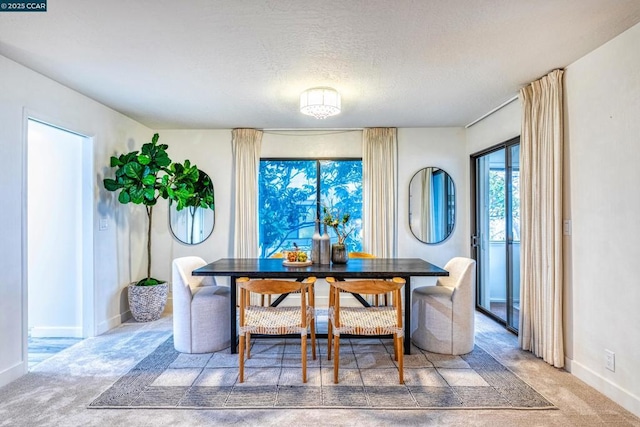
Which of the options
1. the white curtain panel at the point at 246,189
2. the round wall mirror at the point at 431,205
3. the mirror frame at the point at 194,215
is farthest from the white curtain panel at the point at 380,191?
the mirror frame at the point at 194,215

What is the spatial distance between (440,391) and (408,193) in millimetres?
2884

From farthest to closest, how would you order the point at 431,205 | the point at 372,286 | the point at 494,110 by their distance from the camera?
the point at 431,205
the point at 494,110
the point at 372,286

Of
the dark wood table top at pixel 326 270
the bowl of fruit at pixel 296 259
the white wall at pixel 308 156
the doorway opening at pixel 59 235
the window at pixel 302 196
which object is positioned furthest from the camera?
the window at pixel 302 196

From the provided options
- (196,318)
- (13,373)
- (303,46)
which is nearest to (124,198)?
(196,318)

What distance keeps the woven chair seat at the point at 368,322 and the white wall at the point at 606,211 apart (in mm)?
1420

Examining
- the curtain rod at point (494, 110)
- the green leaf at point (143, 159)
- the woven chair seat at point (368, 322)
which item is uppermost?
the curtain rod at point (494, 110)

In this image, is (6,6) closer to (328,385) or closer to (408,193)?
(328,385)

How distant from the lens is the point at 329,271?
9.66 feet

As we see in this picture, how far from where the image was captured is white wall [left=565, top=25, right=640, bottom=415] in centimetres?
223

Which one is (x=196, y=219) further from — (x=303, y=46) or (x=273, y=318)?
(x=303, y=46)

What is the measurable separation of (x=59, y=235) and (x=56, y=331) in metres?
1.03

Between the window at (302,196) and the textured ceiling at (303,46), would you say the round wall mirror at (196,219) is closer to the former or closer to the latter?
the window at (302,196)

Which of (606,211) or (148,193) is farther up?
(148,193)
